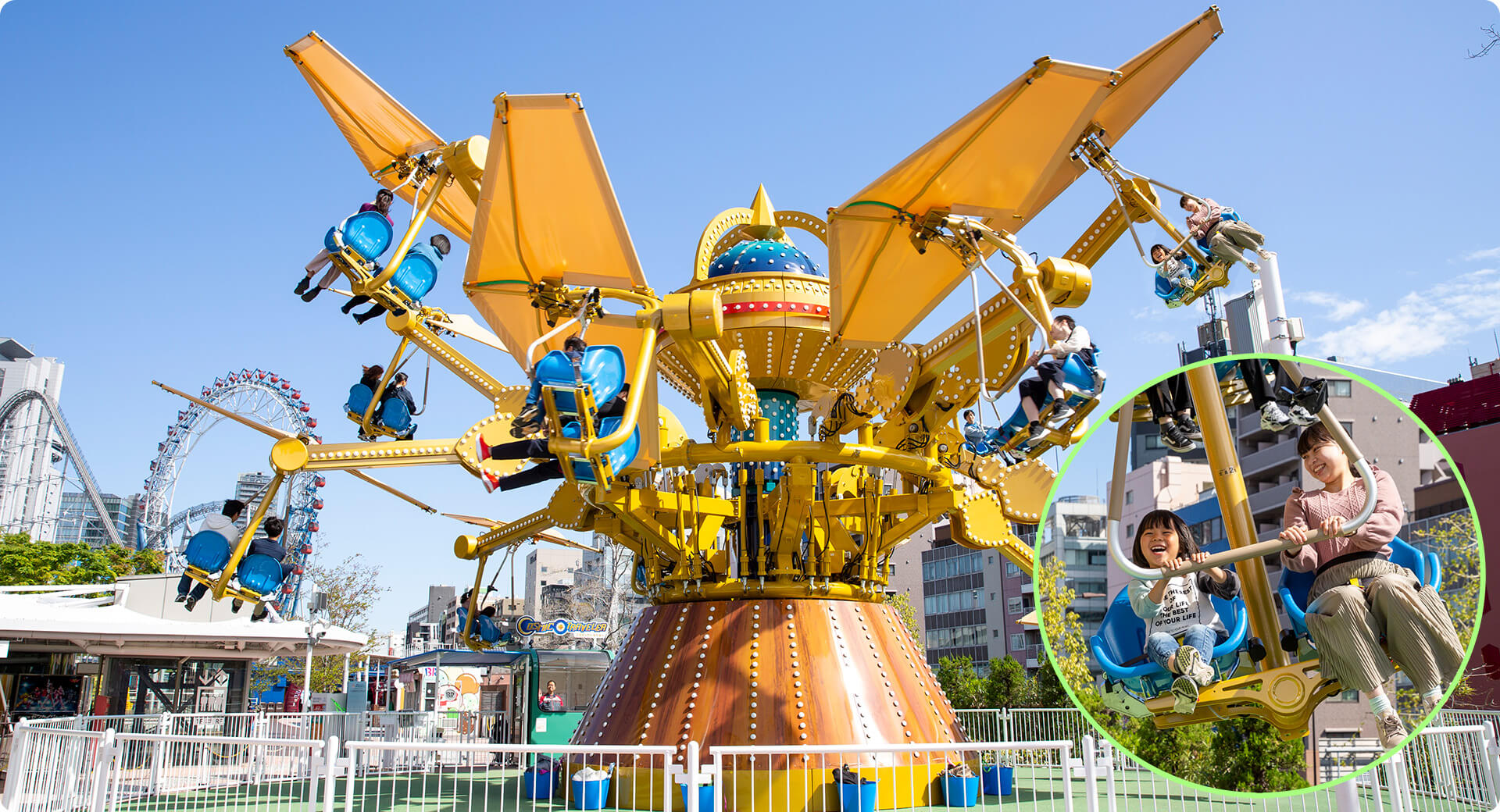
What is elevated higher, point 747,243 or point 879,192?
point 747,243

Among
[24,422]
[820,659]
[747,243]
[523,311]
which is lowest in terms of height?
[820,659]

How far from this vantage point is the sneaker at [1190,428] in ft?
11.3

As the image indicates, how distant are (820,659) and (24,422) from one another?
11932 centimetres

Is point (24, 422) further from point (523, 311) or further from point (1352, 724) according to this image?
point (1352, 724)

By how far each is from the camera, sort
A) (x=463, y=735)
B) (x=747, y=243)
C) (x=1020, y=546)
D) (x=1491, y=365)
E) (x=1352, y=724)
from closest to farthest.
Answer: (x=1352, y=724), (x=1020, y=546), (x=747, y=243), (x=463, y=735), (x=1491, y=365)

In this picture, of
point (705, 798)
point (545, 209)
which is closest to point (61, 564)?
point (545, 209)

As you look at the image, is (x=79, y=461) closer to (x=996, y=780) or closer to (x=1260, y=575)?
(x=996, y=780)

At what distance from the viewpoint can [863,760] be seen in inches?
390

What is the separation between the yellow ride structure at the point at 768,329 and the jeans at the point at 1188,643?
3.13 m

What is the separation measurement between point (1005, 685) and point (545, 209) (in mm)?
24608

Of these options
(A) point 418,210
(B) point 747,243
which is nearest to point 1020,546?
(B) point 747,243

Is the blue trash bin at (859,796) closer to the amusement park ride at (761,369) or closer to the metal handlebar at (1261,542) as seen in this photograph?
the amusement park ride at (761,369)

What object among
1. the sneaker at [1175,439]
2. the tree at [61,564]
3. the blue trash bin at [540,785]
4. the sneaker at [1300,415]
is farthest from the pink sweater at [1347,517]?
the tree at [61,564]

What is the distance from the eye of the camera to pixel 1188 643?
3.26 metres
